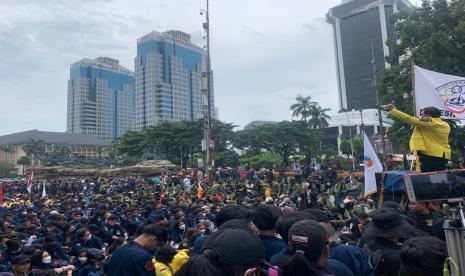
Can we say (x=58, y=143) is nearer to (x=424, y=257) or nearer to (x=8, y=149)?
(x=8, y=149)

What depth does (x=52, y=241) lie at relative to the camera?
23.4 feet

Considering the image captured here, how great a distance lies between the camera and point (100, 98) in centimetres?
12212

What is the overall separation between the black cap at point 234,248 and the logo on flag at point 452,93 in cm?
468

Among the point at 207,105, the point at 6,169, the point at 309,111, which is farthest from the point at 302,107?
the point at 6,169

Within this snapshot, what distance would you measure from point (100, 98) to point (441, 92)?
413ft

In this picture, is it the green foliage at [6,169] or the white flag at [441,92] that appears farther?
the green foliage at [6,169]

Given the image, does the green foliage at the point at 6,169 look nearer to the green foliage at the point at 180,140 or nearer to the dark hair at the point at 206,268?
the green foliage at the point at 180,140

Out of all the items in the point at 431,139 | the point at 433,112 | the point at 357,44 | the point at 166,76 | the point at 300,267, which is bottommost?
the point at 300,267

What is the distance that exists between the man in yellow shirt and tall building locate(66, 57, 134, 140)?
122 m

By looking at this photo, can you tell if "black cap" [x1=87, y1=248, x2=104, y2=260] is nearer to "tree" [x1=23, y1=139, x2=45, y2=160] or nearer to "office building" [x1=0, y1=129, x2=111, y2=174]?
"tree" [x1=23, y1=139, x2=45, y2=160]

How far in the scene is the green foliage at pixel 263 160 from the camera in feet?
130

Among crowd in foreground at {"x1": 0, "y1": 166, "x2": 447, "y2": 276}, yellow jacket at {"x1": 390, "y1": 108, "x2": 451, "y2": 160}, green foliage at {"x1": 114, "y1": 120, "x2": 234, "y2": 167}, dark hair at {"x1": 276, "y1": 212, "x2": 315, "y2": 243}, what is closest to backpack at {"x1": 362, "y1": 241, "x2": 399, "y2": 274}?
crowd in foreground at {"x1": 0, "y1": 166, "x2": 447, "y2": 276}

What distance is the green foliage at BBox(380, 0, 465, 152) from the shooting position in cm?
1558

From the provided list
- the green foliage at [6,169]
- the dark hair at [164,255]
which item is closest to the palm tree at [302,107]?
the dark hair at [164,255]
